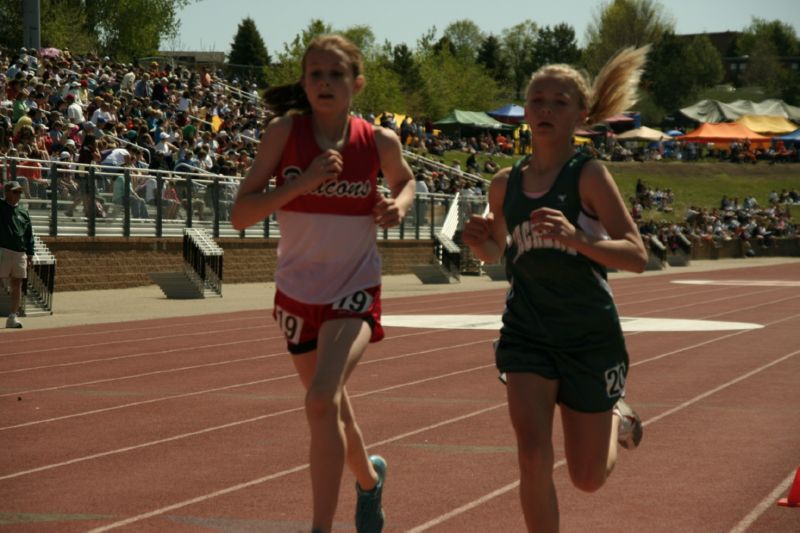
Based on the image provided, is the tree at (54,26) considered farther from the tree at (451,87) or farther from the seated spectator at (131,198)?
the seated spectator at (131,198)

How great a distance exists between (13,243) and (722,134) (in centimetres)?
6174

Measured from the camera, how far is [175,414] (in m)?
9.94

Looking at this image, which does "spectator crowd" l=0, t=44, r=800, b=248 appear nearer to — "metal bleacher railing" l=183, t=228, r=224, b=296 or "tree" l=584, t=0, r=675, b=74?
"metal bleacher railing" l=183, t=228, r=224, b=296

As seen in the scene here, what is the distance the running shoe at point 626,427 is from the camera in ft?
17.6

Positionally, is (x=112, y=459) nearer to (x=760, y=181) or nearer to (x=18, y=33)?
(x=18, y=33)

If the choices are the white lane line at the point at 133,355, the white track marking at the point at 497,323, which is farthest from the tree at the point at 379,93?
the white lane line at the point at 133,355

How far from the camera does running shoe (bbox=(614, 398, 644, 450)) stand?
212 inches

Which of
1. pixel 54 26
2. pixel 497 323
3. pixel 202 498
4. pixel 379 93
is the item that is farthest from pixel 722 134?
pixel 202 498

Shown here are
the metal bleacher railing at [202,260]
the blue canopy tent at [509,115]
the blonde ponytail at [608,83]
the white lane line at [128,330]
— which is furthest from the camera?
the blue canopy tent at [509,115]

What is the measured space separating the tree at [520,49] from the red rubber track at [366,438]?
146m

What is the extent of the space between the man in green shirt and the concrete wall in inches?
254

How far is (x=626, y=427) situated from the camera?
5.41 metres

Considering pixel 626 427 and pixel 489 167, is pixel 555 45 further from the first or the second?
pixel 626 427

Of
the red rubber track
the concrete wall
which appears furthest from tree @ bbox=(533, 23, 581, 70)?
the red rubber track
